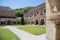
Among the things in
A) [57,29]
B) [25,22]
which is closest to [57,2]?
[57,29]

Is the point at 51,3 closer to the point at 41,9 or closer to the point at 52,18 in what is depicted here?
the point at 52,18

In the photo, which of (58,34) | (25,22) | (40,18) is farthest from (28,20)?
(58,34)

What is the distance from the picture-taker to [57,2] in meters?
0.71

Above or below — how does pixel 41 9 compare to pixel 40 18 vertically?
above

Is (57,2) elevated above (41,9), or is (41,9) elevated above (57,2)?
(41,9)

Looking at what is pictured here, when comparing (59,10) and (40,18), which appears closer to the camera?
(59,10)

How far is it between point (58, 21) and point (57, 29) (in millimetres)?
97

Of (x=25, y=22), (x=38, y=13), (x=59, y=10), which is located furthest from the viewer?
(x=25, y=22)

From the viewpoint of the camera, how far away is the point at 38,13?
478 inches

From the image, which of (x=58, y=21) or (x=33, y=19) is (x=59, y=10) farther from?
(x=33, y=19)

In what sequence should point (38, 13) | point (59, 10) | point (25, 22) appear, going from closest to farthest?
point (59, 10) < point (38, 13) < point (25, 22)

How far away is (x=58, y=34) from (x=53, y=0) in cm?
20

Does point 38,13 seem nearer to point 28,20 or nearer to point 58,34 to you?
point 28,20

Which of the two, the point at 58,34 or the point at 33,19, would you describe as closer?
the point at 58,34
